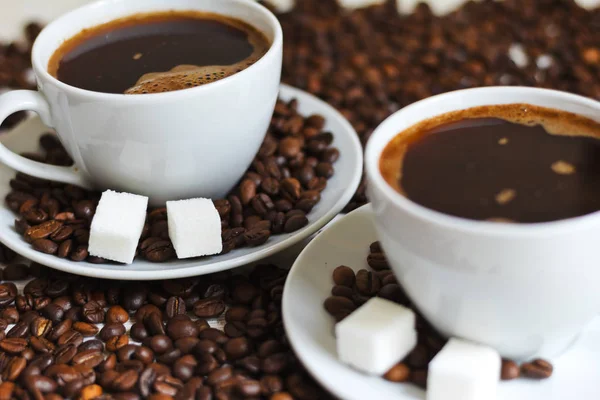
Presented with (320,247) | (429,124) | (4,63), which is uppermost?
(429,124)

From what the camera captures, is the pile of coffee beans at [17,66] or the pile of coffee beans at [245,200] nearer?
the pile of coffee beans at [245,200]

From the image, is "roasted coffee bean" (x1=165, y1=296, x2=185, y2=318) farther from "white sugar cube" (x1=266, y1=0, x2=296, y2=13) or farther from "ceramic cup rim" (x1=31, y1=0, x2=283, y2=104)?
"white sugar cube" (x1=266, y1=0, x2=296, y2=13)

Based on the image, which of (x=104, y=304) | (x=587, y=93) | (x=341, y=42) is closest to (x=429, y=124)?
(x=104, y=304)

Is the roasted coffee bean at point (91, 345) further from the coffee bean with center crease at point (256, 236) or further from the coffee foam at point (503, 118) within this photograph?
the coffee foam at point (503, 118)

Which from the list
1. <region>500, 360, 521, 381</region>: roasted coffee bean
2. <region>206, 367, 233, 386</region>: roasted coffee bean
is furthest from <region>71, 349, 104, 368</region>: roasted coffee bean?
Answer: <region>500, 360, 521, 381</region>: roasted coffee bean

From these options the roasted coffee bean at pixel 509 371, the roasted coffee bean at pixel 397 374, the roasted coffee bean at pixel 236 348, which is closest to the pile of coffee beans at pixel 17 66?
the roasted coffee bean at pixel 236 348

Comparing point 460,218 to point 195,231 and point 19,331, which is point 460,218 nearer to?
point 195,231

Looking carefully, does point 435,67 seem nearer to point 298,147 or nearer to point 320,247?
point 298,147

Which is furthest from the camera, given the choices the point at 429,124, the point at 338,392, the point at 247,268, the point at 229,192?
the point at 229,192
